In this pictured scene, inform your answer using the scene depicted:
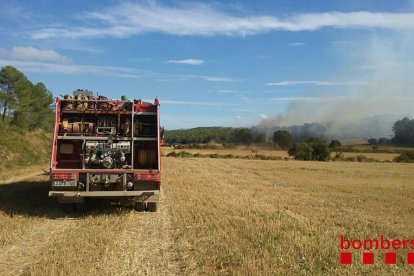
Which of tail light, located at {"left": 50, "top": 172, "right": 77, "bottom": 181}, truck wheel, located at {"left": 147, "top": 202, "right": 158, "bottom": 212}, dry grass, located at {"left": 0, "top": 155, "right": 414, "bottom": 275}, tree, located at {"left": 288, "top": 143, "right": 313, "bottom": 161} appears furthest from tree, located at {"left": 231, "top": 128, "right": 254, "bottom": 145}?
tail light, located at {"left": 50, "top": 172, "right": 77, "bottom": 181}

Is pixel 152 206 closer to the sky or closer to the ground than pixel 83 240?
closer to the sky

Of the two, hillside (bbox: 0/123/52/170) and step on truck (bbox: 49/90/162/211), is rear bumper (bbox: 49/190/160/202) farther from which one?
hillside (bbox: 0/123/52/170)

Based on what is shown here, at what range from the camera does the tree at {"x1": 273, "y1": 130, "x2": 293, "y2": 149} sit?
81.4 m

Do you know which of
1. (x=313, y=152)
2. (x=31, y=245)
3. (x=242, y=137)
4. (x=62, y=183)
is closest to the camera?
(x=31, y=245)

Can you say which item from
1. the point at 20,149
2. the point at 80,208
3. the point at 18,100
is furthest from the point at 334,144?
the point at 80,208

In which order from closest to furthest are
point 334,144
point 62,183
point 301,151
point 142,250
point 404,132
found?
point 142,250 < point 62,183 < point 301,151 < point 334,144 < point 404,132

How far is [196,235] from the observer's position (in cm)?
934

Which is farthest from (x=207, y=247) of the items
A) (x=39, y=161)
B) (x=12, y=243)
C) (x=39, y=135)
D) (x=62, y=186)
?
(x=39, y=135)

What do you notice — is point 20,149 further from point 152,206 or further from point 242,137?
point 242,137

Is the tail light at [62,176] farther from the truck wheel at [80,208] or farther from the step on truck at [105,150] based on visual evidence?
the truck wheel at [80,208]

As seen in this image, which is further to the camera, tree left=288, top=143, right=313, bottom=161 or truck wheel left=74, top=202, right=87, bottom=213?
tree left=288, top=143, right=313, bottom=161

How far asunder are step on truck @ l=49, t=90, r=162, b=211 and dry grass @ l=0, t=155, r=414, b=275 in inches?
26.4

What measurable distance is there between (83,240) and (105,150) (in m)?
3.98

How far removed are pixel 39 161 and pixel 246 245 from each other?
27914 mm
